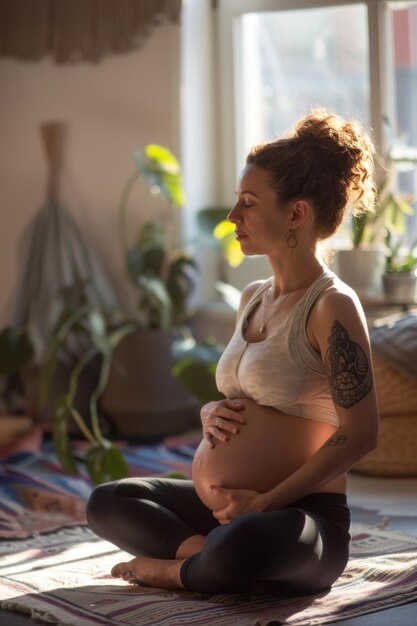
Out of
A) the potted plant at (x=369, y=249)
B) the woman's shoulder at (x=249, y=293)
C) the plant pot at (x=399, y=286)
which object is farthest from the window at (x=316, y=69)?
the woman's shoulder at (x=249, y=293)

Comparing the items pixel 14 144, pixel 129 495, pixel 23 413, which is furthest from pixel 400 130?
pixel 129 495

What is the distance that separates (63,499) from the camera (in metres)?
2.73

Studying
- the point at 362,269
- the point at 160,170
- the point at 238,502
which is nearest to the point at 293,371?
the point at 238,502

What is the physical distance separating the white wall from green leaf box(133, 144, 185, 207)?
37 cm

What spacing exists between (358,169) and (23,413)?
2433 mm

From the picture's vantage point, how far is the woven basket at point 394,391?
2873 millimetres

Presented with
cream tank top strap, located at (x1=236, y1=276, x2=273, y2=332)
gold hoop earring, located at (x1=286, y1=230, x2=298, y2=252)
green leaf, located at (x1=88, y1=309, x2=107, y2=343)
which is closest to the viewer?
gold hoop earring, located at (x1=286, y1=230, x2=298, y2=252)

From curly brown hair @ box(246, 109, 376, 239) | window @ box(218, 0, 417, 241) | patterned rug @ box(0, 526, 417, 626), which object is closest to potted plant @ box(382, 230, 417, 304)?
window @ box(218, 0, 417, 241)

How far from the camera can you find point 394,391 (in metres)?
2.88

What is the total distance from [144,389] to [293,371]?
1.91 m

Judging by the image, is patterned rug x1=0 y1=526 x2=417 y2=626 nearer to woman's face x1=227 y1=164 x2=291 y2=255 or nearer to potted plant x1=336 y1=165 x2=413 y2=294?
woman's face x1=227 y1=164 x2=291 y2=255

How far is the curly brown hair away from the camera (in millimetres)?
1859

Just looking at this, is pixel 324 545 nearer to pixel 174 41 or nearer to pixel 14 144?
pixel 174 41

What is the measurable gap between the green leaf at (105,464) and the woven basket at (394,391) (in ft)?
2.31
